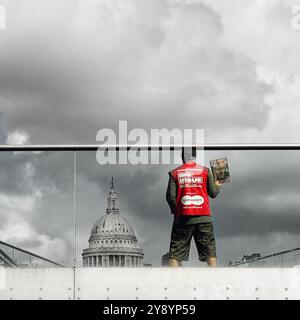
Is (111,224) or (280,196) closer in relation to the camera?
(111,224)

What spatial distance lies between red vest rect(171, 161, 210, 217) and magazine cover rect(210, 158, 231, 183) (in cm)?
9

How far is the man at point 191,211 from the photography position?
10.0 metres

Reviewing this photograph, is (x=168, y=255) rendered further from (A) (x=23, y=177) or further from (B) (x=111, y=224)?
(A) (x=23, y=177)

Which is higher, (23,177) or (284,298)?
(23,177)

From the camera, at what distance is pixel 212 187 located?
394 inches

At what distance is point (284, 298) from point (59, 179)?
2.41 meters

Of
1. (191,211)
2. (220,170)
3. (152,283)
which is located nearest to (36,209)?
(152,283)

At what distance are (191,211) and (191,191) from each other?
193 mm

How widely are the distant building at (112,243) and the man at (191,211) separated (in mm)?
398

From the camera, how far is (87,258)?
32.7 ft

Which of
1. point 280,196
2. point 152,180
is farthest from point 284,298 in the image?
point 152,180

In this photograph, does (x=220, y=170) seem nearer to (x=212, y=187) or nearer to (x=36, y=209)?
(x=212, y=187)

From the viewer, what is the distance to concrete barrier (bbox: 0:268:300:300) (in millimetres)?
9922
